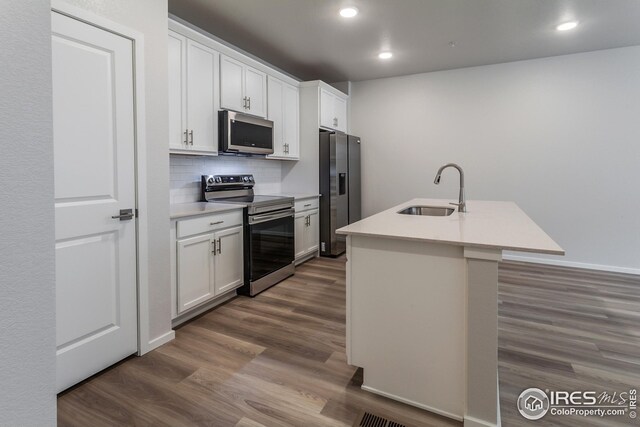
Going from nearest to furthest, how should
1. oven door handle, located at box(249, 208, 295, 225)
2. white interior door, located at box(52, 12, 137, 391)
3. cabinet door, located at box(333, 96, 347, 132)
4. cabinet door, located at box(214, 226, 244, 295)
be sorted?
white interior door, located at box(52, 12, 137, 391) → cabinet door, located at box(214, 226, 244, 295) → oven door handle, located at box(249, 208, 295, 225) → cabinet door, located at box(333, 96, 347, 132)

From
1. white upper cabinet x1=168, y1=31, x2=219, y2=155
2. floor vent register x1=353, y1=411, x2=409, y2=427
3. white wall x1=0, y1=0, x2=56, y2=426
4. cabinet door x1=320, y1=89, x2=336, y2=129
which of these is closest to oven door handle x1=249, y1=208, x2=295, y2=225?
white upper cabinet x1=168, y1=31, x2=219, y2=155

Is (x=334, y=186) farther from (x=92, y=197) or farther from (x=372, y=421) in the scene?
(x=372, y=421)

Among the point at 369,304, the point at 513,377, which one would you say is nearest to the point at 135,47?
the point at 369,304

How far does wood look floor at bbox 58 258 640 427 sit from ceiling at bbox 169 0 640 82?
8.56 feet

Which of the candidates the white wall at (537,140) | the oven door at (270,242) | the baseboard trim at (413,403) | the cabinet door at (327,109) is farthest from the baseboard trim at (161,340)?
the white wall at (537,140)

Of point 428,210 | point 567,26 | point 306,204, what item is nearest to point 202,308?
point 306,204

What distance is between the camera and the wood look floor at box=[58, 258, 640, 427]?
165 centimetres

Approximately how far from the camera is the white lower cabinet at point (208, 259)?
99.6 inches

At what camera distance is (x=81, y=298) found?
1856 mm

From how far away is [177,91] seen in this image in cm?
276

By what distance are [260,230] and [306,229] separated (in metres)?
1.11

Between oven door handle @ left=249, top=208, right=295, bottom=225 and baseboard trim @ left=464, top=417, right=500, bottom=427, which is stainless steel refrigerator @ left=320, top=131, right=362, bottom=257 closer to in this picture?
oven door handle @ left=249, top=208, right=295, bottom=225

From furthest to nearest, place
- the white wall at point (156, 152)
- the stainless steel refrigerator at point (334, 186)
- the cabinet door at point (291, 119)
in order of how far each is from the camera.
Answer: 1. the stainless steel refrigerator at point (334, 186)
2. the cabinet door at point (291, 119)
3. the white wall at point (156, 152)

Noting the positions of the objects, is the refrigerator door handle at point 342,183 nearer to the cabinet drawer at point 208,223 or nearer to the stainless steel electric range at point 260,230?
the stainless steel electric range at point 260,230
